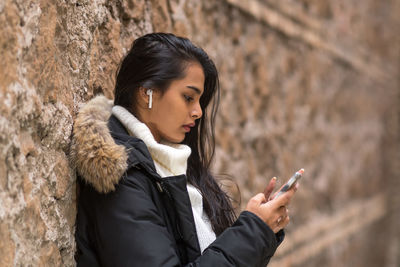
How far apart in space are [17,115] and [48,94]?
0.64ft

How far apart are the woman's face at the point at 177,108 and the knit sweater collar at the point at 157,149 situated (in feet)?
0.17

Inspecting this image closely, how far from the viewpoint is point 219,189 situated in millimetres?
1809

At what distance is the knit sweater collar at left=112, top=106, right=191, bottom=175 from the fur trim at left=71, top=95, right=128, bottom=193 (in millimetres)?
72

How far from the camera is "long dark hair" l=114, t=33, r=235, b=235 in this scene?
158 cm

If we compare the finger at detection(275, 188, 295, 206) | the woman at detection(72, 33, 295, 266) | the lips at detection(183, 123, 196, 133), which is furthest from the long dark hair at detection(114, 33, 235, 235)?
the finger at detection(275, 188, 295, 206)

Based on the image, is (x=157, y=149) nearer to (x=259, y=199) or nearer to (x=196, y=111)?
(x=196, y=111)

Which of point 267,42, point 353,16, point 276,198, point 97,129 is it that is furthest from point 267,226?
point 353,16

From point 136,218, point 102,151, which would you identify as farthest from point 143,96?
point 136,218

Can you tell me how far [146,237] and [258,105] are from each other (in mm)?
2561

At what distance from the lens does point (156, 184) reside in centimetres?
146

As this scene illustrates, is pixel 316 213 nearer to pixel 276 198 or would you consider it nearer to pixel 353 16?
pixel 353 16

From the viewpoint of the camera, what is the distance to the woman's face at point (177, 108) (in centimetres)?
159

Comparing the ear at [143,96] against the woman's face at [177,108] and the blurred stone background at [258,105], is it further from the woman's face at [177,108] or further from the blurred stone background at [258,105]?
the blurred stone background at [258,105]

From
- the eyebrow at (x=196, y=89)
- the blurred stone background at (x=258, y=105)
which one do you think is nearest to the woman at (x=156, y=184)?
the eyebrow at (x=196, y=89)
